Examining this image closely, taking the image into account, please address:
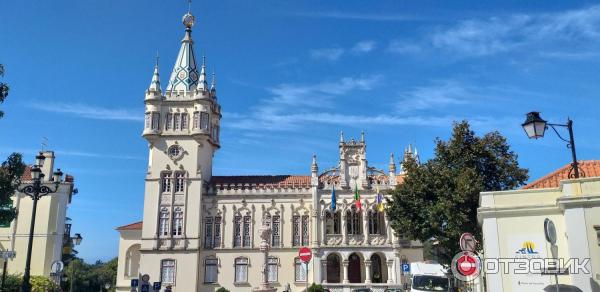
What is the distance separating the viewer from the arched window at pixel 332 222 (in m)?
50.7

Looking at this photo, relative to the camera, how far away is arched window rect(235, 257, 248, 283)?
49912mm

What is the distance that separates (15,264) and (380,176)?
36.5 metres

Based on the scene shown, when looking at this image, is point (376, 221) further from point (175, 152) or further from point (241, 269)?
point (175, 152)

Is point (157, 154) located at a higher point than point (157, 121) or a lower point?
lower

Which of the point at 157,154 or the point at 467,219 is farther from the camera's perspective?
the point at 157,154

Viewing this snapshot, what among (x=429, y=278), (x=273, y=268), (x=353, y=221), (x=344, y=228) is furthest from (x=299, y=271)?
(x=429, y=278)

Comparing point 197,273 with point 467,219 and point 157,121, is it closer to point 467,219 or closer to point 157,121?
point 157,121

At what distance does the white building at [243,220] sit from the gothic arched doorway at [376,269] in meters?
0.10

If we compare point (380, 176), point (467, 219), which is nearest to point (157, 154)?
point (380, 176)

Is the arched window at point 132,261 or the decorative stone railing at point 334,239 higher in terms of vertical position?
the decorative stone railing at point 334,239

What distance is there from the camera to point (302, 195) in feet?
170

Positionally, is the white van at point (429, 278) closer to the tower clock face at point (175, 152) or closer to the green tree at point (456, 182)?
the green tree at point (456, 182)

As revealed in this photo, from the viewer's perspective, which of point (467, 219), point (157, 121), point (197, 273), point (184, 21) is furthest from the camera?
point (184, 21)

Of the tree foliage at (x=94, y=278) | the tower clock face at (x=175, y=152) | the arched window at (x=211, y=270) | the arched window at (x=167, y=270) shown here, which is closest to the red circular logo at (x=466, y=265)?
the arched window at (x=211, y=270)
